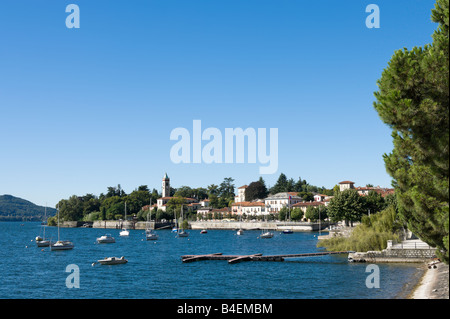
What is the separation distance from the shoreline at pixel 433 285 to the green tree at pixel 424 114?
7.18 m

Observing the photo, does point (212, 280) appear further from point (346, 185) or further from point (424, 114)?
point (346, 185)

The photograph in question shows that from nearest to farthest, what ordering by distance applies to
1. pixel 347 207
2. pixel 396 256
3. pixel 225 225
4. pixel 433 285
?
pixel 433 285
pixel 396 256
pixel 347 207
pixel 225 225

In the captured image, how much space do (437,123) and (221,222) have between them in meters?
153

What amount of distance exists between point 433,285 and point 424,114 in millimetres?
17161

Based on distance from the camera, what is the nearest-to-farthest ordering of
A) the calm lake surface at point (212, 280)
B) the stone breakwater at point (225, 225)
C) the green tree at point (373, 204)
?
the calm lake surface at point (212, 280) < the green tree at point (373, 204) < the stone breakwater at point (225, 225)

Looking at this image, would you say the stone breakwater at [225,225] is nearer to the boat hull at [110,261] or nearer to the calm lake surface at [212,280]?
the calm lake surface at [212,280]

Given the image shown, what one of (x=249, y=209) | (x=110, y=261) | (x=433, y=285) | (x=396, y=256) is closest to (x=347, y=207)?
(x=396, y=256)

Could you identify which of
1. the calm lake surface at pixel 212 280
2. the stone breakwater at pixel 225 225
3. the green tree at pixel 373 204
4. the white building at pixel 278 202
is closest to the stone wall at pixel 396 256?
the calm lake surface at pixel 212 280

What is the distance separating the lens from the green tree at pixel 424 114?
57.3 feet

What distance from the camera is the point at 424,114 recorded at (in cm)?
1750

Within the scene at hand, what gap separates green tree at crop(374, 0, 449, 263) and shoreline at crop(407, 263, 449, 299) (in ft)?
23.5

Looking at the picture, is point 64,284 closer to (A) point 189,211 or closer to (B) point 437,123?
(B) point 437,123

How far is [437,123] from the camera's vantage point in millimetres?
17594

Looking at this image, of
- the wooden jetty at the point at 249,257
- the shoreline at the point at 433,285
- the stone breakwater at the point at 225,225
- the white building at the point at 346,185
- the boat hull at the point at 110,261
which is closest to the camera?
the shoreline at the point at 433,285
